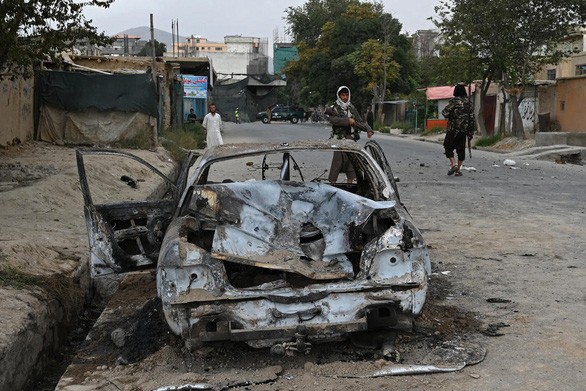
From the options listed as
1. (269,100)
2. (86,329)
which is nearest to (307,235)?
(86,329)

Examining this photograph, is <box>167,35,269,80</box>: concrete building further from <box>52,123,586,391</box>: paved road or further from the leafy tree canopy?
<box>52,123,586,391</box>: paved road

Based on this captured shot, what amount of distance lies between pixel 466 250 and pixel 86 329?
4028 millimetres

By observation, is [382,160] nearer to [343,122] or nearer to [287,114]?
[343,122]

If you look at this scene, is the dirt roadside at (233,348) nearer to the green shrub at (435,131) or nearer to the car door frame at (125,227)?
the car door frame at (125,227)

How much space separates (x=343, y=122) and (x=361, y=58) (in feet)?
153

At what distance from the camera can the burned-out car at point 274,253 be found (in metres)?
4.62

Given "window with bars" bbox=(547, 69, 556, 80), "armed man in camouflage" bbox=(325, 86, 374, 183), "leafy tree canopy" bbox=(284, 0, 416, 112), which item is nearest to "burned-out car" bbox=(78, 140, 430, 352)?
"armed man in camouflage" bbox=(325, 86, 374, 183)

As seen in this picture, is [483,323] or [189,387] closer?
[189,387]

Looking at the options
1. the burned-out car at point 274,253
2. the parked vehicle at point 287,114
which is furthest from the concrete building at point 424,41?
the burned-out car at point 274,253

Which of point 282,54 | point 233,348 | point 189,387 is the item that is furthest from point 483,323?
point 282,54

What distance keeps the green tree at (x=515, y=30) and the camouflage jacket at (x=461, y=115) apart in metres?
15.3

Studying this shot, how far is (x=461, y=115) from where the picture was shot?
15.2 meters

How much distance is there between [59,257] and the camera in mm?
7516

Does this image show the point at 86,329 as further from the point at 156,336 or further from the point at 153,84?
the point at 153,84
